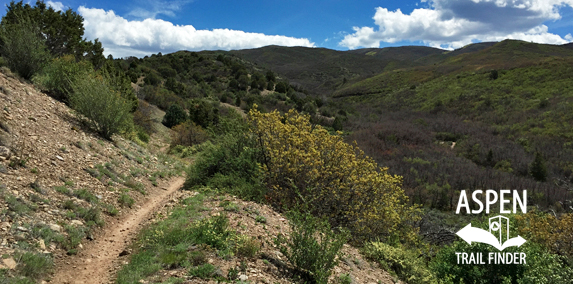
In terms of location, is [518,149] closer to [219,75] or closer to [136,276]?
[136,276]

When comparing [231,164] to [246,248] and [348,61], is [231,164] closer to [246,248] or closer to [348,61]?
[246,248]

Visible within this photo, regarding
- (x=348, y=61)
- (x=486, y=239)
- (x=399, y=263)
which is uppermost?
(x=348, y=61)

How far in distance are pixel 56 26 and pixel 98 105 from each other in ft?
32.2

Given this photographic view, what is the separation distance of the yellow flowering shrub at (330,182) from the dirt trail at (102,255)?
9.99 ft

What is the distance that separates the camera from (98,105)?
10.4 metres

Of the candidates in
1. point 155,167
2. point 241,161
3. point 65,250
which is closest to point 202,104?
point 155,167

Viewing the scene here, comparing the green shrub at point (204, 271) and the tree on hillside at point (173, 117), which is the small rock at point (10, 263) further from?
the tree on hillside at point (173, 117)

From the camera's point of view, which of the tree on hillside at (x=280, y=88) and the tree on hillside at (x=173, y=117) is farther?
the tree on hillside at (x=280, y=88)

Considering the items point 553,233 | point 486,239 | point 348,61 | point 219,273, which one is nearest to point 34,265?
point 219,273

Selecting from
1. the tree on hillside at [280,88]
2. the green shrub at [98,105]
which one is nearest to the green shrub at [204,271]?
the green shrub at [98,105]

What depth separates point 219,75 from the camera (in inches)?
1642

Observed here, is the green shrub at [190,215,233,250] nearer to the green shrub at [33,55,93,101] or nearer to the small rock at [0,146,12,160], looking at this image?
the small rock at [0,146,12,160]

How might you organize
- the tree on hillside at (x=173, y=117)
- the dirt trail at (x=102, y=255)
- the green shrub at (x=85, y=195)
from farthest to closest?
the tree on hillside at (x=173, y=117) < the green shrub at (x=85, y=195) < the dirt trail at (x=102, y=255)

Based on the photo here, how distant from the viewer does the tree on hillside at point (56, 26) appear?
16.0m
